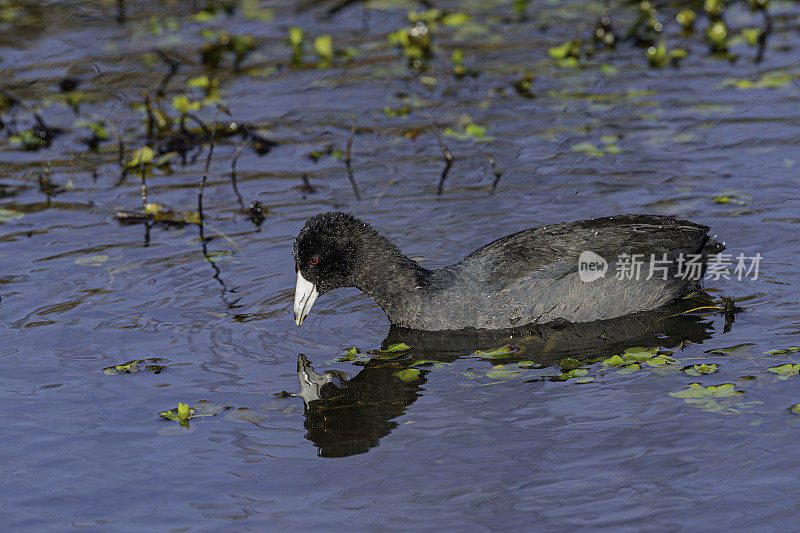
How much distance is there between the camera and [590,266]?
7258 mm

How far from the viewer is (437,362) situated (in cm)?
695

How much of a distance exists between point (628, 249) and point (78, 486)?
12.1 feet

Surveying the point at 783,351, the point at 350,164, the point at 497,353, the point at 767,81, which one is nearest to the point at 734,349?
the point at 783,351

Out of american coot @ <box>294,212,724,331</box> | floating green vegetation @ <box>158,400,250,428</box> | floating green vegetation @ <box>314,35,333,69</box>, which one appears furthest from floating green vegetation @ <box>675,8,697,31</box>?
floating green vegetation @ <box>158,400,250,428</box>

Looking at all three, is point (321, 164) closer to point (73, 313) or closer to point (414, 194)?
point (414, 194)

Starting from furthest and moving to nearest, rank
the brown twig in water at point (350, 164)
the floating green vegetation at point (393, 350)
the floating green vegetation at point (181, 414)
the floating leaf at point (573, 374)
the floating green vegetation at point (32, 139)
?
the floating green vegetation at point (32, 139) < the brown twig in water at point (350, 164) < the floating green vegetation at point (393, 350) < the floating leaf at point (573, 374) < the floating green vegetation at point (181, 414)

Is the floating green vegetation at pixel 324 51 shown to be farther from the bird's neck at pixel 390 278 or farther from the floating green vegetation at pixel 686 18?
the bird's neck at pixel 390 278

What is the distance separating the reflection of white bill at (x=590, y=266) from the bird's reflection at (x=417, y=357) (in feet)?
1.07

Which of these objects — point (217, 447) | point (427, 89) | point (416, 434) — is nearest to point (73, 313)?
point (217, 447)

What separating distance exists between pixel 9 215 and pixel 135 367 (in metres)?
3.44

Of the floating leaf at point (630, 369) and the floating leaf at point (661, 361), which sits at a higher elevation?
the floating leaf at point (661, 361)

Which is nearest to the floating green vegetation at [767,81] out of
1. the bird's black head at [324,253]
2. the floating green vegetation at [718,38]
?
the floating green vegetation at [718,38]

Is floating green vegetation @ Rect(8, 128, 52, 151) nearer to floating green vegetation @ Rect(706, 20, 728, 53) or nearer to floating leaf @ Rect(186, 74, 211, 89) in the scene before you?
floating leaf @ Rect(186, 74, 211, 89)

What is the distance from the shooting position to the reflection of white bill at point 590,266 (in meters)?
7.26
